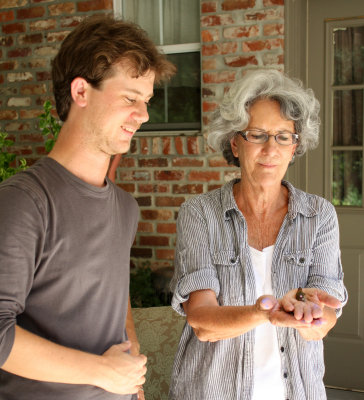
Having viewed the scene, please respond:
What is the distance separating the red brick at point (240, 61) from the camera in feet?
10.2

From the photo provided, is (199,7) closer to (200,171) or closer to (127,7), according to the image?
(127,7)

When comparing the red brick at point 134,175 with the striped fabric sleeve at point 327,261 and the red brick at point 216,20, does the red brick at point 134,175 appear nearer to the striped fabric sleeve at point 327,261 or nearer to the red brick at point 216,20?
the red brick at point 216,20

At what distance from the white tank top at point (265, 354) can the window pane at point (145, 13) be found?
8.24ft

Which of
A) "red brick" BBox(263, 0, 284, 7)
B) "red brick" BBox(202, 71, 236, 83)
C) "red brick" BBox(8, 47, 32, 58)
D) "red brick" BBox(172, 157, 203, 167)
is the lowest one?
"red brick" BBox(172, 157, 203, 167)

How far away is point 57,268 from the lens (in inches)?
44.2

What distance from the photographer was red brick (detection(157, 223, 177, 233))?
3.39m

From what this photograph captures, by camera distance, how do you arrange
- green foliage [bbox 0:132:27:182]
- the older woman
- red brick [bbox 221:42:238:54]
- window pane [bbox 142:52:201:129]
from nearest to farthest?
1. the older woman
2. green foliage [bbox 0:132:27:182]
3. red brick [bbox 221:42:238:54]
4. window pane [bbox 142:52:201:129]

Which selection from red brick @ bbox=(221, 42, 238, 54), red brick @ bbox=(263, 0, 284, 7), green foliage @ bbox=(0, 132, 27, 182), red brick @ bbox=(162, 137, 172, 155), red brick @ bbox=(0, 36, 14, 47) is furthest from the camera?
red brick @ bbox=(0, 36, 14, 47)

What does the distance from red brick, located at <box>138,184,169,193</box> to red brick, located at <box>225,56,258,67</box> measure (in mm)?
985

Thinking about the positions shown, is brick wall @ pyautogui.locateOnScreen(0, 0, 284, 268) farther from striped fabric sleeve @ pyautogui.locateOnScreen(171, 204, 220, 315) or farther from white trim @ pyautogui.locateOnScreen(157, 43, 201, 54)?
striped fabric sleeve @ pyautogui.locateOnScreen(171, 204, 220, 315)

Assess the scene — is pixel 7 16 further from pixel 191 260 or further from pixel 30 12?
pixel 191 260

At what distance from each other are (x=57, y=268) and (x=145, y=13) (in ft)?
9.67

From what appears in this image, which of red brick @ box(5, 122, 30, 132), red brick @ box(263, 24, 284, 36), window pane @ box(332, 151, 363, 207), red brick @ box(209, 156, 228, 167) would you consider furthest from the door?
red brick @ box(5, 122, 30, 132)

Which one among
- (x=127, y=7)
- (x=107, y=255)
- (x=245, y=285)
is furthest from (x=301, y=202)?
(x=127, y=7)
